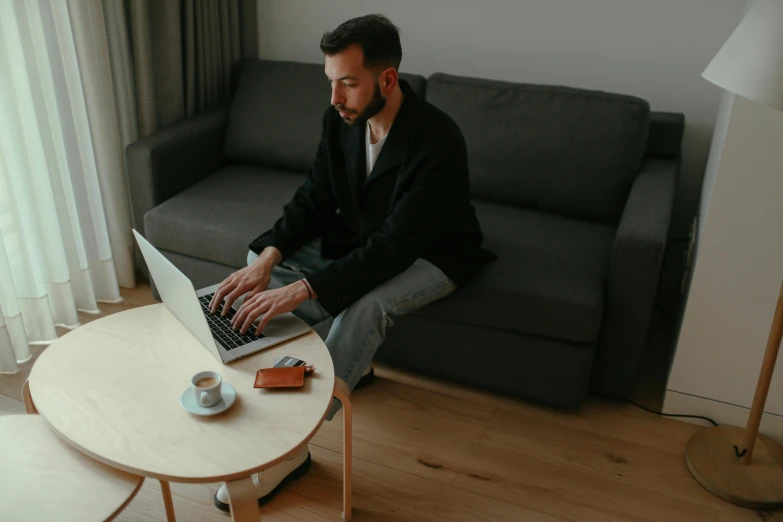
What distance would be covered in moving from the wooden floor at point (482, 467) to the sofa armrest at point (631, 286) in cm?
14

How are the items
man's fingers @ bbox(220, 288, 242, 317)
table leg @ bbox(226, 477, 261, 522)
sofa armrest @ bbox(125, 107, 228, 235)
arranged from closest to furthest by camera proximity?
table leg @ bbox(226, 477, 261, 522) < man's fingers @ bbox(220, 288, 242, 317) < sofa armrest @ bbox(125, 107, 228, 235)

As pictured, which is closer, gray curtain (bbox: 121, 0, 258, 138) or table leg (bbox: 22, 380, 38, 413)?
table leg (bbox: 22, 380, 38, 413)

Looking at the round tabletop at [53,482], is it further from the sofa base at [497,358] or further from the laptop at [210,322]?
the sofa base at [497,358]

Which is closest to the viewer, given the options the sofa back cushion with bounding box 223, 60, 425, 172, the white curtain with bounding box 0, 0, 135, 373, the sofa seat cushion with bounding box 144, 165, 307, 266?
the white curtain with bounding box 0, 0, 135, 373

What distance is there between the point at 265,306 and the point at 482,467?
30.2 inches

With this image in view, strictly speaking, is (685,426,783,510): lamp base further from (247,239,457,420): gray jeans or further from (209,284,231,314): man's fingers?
(209,284,231,314): man's fingers

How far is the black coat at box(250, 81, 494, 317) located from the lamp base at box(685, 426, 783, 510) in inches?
31.5

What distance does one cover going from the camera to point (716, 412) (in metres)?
2.10

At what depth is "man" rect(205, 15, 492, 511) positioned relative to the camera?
5.80 ft

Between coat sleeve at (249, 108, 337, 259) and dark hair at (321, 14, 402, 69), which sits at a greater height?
dark hair at (321, 14, 402, 69)

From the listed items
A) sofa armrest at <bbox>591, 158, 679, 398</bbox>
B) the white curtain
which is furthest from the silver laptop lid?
sofa armrest at <bbox>591, 158, 679, 398</bbox>

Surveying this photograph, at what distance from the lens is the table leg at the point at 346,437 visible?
4.99 feet

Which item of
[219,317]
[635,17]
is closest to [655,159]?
[635,17]

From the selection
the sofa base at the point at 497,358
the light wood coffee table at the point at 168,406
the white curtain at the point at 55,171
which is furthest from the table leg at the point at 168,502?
the white curtain at the point at 55,171
